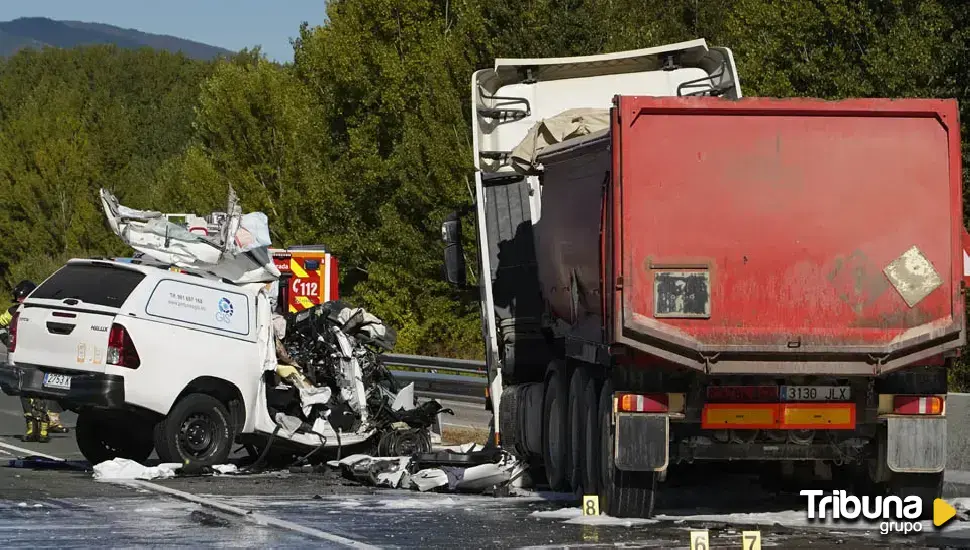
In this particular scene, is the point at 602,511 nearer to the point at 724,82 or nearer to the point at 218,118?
the point at 724,82

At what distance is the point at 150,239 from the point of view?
15305mm

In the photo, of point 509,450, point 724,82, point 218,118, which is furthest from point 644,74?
point 218,118

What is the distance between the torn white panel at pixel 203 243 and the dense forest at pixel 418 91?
55.2 feet

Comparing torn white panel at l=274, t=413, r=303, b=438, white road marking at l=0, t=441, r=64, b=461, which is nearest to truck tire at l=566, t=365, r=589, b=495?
torn white panel at l=274, t=413, r=303, b=438

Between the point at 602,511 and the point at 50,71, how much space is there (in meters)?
94.0

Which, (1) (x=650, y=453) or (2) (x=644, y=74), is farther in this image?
(2) (x=644, y=74)

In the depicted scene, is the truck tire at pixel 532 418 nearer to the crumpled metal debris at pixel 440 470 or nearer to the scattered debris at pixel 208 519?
the crumpled metal debris at pixel 440 470

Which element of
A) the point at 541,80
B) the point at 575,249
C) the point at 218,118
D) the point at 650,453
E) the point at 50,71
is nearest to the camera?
A: the point at 650,453

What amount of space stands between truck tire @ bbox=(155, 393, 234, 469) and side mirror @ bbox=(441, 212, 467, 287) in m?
3.14

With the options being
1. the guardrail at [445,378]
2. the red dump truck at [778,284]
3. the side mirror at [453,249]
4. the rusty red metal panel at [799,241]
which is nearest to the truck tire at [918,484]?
the red dump truck at [778,284]

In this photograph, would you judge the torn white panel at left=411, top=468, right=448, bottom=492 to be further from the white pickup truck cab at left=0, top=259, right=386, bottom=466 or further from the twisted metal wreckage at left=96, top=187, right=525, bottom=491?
the white pickup truck cab at left=0, top=259, right=386, bottom=466

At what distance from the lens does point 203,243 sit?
1542cm

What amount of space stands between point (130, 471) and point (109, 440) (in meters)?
1.42

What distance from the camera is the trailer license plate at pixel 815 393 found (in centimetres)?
1060
